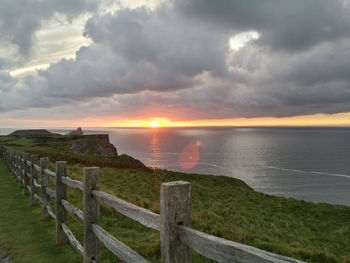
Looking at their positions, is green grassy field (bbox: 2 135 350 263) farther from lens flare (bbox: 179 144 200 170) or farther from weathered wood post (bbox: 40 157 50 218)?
lens flare (bbox: 179 144 200 170)

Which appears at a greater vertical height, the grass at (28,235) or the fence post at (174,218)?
the fence post at (174,218)

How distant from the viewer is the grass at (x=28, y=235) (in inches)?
294

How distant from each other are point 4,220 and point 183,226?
1037 centimetres

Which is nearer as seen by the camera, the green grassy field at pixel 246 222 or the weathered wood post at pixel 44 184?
the green grassy field at pixel 246 222

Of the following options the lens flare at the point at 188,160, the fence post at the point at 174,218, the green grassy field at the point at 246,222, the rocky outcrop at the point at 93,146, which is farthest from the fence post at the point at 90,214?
the lens flare at the point at 188,160

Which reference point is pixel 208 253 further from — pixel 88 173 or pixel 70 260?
pixel 70 260

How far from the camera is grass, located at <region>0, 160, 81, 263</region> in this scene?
294 inches

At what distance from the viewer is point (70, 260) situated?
705cm

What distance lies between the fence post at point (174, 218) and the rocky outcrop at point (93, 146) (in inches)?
2828

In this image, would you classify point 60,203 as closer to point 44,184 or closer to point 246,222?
point 44,184

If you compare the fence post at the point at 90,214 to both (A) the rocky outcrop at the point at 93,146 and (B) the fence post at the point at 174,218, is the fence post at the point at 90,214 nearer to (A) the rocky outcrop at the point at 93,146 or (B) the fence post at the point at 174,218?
(B) the fence post at the point at 174,218

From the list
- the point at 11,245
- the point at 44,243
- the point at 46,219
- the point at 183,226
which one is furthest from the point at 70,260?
the point at 183,226

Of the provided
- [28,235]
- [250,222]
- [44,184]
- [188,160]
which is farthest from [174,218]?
[188,160]

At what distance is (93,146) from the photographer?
8094 cm
